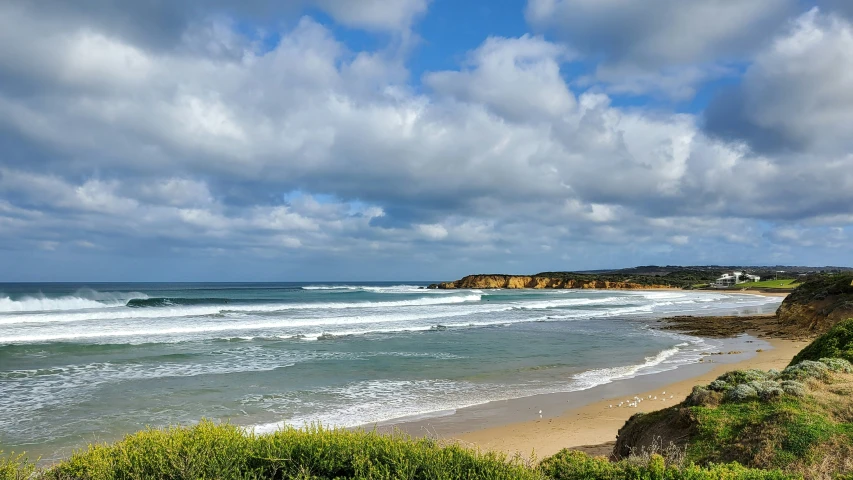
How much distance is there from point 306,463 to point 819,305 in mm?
31412

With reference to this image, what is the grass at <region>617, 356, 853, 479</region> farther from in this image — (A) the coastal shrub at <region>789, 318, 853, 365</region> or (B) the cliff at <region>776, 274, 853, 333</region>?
(B) the cliff at <region>776, 274, 853, 333</region>

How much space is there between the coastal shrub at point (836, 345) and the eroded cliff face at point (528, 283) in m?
104

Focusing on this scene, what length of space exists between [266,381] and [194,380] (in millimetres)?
2151

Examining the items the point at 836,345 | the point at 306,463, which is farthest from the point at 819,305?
the point at 306,463

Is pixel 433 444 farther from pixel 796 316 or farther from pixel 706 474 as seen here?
pixel 796 316

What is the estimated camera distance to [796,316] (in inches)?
1144

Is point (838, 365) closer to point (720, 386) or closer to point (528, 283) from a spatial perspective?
point (720, 386)

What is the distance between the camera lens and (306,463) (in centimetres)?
442

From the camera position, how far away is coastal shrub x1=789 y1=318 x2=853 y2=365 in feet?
31.5

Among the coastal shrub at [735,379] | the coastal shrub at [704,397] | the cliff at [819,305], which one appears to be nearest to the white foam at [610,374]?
the coastal shrub at [735,379]

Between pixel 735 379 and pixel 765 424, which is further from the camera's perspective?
pixel 735 379

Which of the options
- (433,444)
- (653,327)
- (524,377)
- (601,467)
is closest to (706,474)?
(601,467)

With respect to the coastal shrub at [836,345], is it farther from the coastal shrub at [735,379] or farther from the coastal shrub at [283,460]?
the coastal shrub at [283,460]

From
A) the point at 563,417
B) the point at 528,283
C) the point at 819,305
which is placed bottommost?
the point at 563,417
